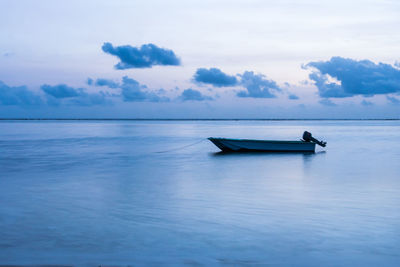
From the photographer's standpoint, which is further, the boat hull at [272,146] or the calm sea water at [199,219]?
the boat hull at [272,146]

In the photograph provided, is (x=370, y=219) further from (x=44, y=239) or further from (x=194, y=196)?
(x=44, y=239)

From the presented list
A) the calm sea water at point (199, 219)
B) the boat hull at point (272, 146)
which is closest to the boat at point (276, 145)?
the boat hull at point (272, 146)

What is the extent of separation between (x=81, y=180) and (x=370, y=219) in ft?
42.0

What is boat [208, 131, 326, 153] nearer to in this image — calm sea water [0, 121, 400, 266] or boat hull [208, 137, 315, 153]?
boat hull [208, 137, 315, 153]

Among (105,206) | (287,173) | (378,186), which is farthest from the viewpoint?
(287,173)

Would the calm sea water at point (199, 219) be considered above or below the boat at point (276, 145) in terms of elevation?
below

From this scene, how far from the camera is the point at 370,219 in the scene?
449 inches

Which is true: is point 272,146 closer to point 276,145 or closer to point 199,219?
point 276,145

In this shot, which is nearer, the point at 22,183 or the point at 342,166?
the point at 22,183

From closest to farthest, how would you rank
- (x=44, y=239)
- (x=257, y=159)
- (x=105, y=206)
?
(x=44, y=239) → (x=105, y=206) → (x=257, y=159)

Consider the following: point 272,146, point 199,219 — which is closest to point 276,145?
point 272,146

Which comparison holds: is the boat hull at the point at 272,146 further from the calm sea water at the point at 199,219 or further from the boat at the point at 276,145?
the calm sea water at the point at 199,219

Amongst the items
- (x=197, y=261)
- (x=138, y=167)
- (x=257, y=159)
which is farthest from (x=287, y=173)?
(x=197, y=261)

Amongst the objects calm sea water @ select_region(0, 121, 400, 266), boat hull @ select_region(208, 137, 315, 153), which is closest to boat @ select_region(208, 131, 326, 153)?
boat hull @ select_region(208, 137, 315, 153)
